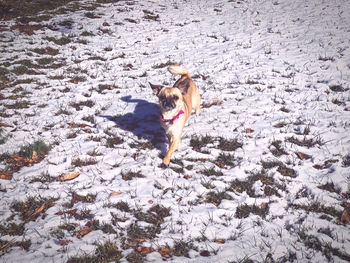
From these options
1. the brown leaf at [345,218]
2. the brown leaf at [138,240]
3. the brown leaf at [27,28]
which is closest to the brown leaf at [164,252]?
the brown leaf at [138,240]

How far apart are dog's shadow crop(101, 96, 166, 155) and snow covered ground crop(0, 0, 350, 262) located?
1.5 inches

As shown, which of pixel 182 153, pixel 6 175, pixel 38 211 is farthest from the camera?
pixel 182 153

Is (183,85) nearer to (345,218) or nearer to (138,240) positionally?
(138,240)

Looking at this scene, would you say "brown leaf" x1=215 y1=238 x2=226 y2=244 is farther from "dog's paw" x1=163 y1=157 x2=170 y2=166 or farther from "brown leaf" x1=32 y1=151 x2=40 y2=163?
"brown leaf" x1=32 y1=151 x2=40 y2=163

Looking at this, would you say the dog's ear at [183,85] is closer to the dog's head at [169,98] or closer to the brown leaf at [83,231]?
the dog's head at [169,98]

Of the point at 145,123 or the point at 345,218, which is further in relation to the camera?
the point at 145,123

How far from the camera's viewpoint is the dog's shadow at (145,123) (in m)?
4.43

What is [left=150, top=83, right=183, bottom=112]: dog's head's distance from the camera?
12.1ft

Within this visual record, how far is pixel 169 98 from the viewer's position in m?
3.74

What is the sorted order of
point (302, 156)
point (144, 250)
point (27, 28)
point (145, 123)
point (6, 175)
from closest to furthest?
point (144, 250), point (6, 175), point (302, 156), point (145, 123), point (27, 28)

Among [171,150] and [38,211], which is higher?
[171,150]

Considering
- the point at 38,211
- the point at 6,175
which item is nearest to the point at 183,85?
the point at 38,211

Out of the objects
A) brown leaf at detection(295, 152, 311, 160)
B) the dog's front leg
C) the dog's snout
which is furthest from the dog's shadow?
brown leaf at detection(295, 152, 311, 160)

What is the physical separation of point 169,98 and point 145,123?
1.39 metres
